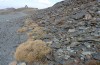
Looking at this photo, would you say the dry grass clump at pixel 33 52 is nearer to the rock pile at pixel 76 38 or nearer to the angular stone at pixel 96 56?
the rock pile at pixel 76 38

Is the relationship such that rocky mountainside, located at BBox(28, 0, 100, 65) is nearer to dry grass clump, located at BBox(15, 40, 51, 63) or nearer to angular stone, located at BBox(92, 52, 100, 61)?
angular stone, located at BBox(92, 52, 100, 61)

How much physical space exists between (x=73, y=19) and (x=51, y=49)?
19.5ft

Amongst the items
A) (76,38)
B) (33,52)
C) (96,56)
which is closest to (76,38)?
(76,38)

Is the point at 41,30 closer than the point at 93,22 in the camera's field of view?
No

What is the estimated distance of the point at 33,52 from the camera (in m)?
13.6

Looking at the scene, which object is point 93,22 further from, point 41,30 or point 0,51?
point 0,51

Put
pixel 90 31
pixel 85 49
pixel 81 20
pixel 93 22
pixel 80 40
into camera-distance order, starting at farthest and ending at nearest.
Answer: pixel 81 20 < pixel 93 22 < pixel 90 31 < pixel 80 40 < pixel 85 49

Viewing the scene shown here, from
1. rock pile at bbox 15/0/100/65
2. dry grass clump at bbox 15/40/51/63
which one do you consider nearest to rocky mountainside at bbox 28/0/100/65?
rock pile at bbox 15/0/100/65

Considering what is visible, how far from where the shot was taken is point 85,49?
1298 centimetres

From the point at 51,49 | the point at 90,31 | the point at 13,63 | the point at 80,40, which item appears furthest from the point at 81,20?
the point at 13,63

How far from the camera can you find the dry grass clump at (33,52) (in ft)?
43.5

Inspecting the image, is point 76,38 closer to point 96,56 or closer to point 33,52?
point 96,56

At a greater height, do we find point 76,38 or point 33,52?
point 76,38

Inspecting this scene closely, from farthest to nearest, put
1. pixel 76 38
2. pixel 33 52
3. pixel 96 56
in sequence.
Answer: pixel 76 38 → pixel 33 52 → pixel 96 56
